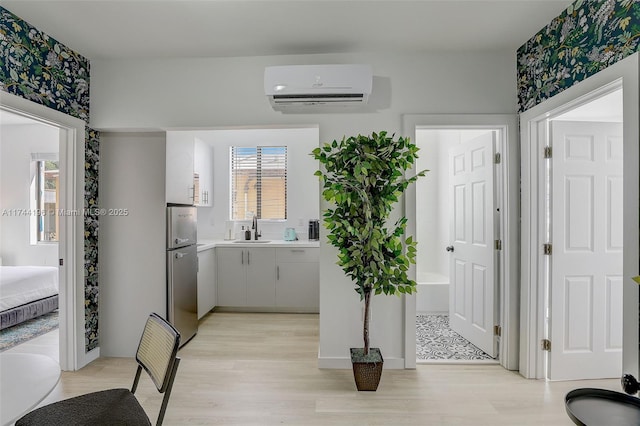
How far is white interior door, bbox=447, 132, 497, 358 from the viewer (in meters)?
2.97

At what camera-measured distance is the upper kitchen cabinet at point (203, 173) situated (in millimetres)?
4297

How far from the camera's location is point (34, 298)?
4078 mm

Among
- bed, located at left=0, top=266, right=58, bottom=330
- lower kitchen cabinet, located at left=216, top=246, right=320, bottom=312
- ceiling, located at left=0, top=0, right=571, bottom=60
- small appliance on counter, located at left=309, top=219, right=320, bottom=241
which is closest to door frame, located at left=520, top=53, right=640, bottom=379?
ceiling, located at left=0, top=0, right=571, bottom=60

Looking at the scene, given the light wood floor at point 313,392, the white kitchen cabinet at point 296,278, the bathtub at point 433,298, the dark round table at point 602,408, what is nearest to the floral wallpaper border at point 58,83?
the light wood floor at point 313,392

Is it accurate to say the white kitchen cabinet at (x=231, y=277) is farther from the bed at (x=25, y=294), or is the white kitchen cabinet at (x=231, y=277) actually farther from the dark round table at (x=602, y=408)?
the dark round table at (x=602, y=408)

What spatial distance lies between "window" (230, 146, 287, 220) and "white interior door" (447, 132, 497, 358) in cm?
237

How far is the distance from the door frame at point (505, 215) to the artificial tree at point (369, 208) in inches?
15.3

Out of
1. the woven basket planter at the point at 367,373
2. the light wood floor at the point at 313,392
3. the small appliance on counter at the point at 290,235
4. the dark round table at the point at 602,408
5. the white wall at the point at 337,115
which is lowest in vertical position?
the light wood floor at the point at 313,392

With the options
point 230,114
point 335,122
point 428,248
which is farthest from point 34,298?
point 428,248

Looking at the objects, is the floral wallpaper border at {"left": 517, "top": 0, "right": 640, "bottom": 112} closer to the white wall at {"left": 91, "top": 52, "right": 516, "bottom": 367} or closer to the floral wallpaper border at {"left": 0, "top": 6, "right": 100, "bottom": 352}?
the white wall at {"left": 91, "top": 52, "right": 516, "bottom": 367}

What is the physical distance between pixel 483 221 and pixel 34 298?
5.10m

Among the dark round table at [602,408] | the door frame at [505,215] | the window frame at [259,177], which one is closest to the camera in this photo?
the dark round table at [602,408]

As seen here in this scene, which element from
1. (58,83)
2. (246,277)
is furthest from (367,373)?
(58,83)

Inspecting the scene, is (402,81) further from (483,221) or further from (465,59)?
(483,221)
